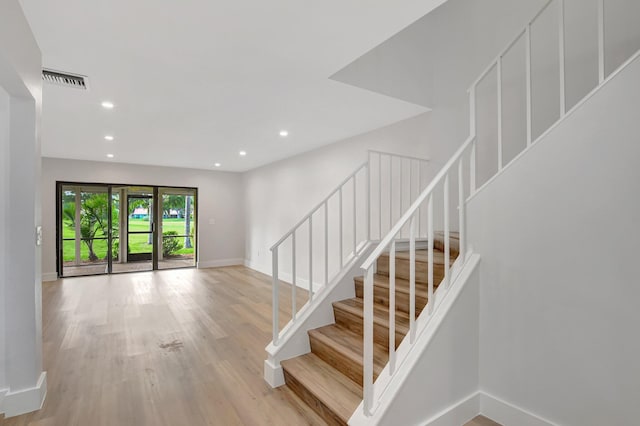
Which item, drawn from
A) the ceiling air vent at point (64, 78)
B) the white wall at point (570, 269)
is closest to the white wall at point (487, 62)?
the white wall at point (570, 269)

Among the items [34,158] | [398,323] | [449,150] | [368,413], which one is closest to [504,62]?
[449,150]

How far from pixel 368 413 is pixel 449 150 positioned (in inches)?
108

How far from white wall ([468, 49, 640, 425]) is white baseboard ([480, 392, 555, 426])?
0.04 m

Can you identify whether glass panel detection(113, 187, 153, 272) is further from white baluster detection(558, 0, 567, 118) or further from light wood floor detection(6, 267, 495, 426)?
white baluster detection(558, 0, 567, 118)

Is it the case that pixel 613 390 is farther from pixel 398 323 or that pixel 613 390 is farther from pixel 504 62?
pixel 504 62

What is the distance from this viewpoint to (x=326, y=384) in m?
2.06

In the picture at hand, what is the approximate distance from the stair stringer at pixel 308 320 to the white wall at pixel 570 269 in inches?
42.4

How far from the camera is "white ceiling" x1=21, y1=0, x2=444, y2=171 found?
66.9 inches

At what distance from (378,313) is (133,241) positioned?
21.8 feet

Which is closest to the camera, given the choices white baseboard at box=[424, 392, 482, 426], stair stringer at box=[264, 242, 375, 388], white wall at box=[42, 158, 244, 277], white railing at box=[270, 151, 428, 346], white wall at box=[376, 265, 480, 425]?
white wall at box=[376, 265, 480, 425]

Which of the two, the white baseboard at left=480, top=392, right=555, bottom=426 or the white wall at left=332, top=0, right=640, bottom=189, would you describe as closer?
the white baseboard at left=480, top=392, right=555, bottom=426

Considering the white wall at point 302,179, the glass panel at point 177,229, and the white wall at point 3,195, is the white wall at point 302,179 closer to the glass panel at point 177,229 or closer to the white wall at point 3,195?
the glass panel at point 177,229

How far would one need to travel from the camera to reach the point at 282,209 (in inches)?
245

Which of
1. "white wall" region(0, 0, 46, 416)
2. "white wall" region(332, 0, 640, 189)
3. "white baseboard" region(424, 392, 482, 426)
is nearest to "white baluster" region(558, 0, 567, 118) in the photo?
"white wall" region(332, 0, 640, 189)
